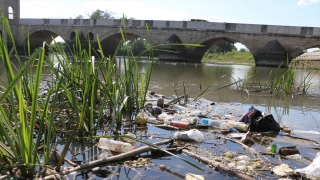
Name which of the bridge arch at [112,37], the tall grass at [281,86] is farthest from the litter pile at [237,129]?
the bridge arch at [112,37]

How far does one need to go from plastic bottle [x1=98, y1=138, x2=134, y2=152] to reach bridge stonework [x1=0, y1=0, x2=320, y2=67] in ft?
43.9

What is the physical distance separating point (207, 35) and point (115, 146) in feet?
55.5

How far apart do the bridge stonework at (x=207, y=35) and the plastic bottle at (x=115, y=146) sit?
13.4m

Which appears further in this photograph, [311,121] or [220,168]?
[311,121]

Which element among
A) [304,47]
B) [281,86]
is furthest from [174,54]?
[281,86]

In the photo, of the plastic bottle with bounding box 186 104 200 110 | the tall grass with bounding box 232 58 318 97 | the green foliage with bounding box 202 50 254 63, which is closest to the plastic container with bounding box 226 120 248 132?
the plastic bottle with bounding box 186 104 200 110

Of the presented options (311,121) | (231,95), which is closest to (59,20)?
(231,95)

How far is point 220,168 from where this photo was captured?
54.0 inches

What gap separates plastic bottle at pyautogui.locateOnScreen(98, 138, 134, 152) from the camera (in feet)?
5.08

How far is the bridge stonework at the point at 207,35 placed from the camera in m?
15.8

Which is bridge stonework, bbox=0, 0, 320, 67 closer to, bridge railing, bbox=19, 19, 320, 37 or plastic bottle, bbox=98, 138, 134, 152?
bridge railing, bbox=19, 19, 320, 37

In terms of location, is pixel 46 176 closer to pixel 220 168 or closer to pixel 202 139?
pixel 220 168

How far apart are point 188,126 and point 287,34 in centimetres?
1565

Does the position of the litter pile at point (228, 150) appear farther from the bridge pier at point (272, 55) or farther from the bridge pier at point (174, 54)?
the bridge pier at point (174, 54)
